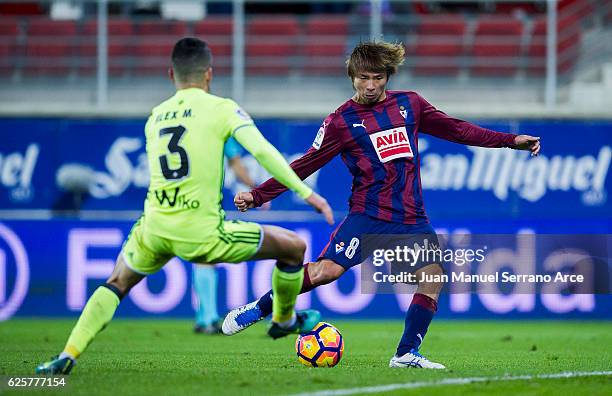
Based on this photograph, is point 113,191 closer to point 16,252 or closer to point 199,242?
point 16,252

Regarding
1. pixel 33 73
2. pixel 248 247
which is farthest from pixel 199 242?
pixel 33 73

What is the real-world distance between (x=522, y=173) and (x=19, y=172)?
714 centimetres

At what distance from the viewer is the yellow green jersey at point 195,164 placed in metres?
6.41

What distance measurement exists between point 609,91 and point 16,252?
8.92 m

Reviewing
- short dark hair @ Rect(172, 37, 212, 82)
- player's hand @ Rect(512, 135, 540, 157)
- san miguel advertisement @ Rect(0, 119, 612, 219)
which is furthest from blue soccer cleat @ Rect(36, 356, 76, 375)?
san miguel advertisement @ Rect(0, 119, 612, 219)

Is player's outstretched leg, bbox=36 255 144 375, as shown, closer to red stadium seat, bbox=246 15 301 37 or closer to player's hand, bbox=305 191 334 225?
player's hand, bbox=305 191 334 225

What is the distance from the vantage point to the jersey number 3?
253 inches

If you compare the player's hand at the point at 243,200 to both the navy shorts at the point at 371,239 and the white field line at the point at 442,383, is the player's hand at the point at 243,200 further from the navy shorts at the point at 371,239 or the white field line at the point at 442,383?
the white field line at the point at 442,383

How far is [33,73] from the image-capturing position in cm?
1728

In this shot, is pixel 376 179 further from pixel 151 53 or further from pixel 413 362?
pixel 151 53

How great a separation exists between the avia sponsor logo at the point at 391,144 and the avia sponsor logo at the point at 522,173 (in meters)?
8.07

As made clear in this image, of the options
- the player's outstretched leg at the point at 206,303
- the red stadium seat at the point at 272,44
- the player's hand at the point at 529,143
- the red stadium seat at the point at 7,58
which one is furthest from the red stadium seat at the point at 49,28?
the player's hand at the point at 529,143

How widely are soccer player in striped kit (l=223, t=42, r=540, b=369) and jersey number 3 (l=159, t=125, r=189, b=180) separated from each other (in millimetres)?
1075

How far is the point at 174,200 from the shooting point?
253 inches
